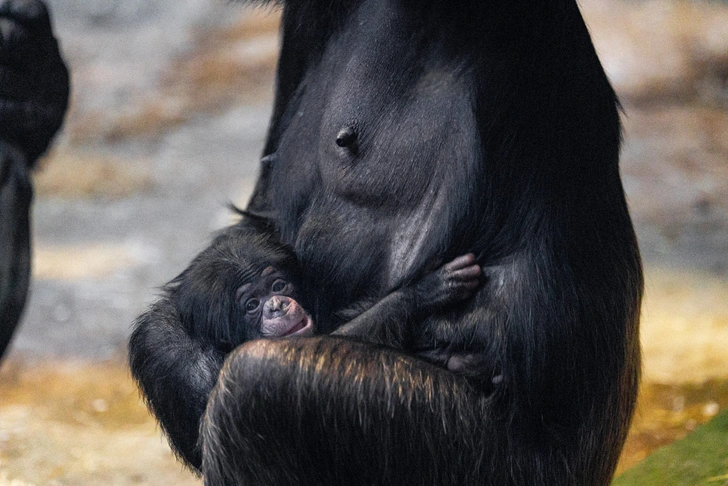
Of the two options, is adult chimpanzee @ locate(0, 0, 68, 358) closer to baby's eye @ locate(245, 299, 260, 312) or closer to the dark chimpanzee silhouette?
the dark chimpanzee silhouette

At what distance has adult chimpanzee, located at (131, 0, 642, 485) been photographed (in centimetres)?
229

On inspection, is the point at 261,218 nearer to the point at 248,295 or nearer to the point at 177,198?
the point at 248,295

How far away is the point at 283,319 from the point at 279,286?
0.40ft

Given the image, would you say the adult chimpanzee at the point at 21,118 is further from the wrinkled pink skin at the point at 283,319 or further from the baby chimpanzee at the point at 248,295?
the wrinkled pink skin at the point at 283,319

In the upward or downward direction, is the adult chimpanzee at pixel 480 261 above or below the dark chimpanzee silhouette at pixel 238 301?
above

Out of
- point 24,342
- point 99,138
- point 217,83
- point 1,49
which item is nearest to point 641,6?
point 217,83

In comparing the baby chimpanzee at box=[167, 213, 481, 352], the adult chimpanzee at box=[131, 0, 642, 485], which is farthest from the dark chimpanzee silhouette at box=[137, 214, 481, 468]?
the adult chimpanzee at box=[131, 0, 642, 485]

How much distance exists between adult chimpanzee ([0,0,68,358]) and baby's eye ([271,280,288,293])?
143 centimetres

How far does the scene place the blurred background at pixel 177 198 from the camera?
4.36 meters

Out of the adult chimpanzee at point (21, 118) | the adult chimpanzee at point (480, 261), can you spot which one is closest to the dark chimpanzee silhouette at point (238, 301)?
the adult chimpanzee at point (480, 261)

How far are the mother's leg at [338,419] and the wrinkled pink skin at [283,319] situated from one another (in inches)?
17.1

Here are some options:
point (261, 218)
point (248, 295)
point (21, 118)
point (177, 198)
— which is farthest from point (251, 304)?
point (177, 198)

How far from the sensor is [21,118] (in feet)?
12.2

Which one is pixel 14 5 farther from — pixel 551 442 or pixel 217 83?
pixel 217 83
